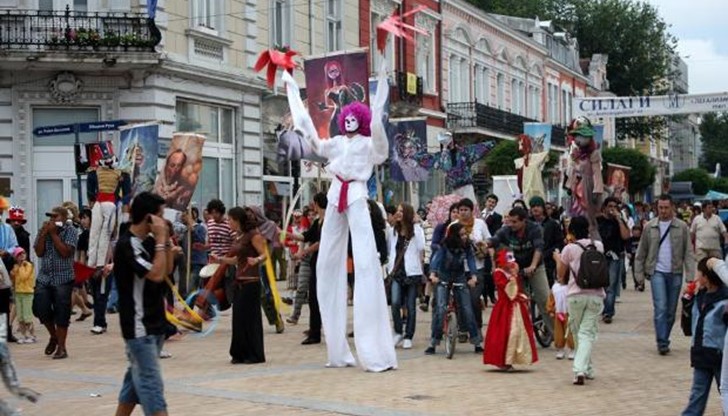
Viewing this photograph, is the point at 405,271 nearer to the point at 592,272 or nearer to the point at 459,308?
the point at 459,308

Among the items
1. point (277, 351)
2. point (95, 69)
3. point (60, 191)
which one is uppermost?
point (95, 69)

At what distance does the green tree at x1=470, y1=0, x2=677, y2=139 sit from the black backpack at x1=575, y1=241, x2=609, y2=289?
6208 centimetres

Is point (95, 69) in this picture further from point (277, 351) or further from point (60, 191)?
point (277, 351)

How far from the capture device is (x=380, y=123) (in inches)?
517

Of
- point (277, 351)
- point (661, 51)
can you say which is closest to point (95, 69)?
point (277, 351)

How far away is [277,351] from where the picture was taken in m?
14.7

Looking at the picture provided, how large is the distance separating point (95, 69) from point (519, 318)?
14391 mm

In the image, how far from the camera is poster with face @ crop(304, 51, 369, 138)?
20.8 metres

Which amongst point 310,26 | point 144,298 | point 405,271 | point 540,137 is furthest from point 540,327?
point 310,26

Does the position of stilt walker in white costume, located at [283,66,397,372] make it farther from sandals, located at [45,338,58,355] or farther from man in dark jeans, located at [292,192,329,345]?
sandals, located at [45,338,58,355]

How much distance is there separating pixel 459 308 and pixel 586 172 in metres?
3.12

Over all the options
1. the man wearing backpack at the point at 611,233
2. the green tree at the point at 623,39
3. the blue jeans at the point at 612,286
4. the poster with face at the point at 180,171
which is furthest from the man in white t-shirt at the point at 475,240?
the green tree at the point at 623,39

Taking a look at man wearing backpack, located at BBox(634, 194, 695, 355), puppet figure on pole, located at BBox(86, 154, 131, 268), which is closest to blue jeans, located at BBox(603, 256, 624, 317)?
man wearing backpack, located at BBox(634, 194, 695, 355)

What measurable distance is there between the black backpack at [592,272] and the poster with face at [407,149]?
11.0 m
